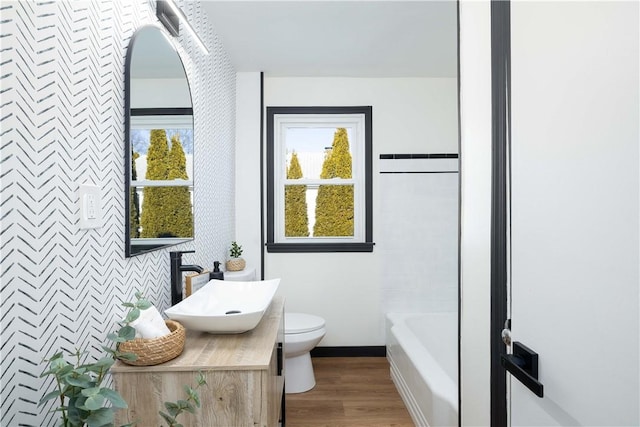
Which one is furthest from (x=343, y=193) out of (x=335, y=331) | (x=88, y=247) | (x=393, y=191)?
(x=88, y=247)

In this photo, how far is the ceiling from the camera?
2.23m

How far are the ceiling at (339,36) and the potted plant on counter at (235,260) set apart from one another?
4.72ft

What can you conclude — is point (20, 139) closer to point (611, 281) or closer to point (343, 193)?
point (611, 281)

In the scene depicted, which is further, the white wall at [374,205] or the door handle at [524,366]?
the white wall at [374,205]

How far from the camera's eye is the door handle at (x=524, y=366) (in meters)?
0.94

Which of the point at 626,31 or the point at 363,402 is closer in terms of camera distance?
the point at 626,31

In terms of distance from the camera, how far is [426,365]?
Result: 2.22 metres

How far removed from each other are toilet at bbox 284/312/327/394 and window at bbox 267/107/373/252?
858mm

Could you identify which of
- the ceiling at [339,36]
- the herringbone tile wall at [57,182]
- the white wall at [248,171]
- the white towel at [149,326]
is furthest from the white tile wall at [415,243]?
the white towel at [149,326]

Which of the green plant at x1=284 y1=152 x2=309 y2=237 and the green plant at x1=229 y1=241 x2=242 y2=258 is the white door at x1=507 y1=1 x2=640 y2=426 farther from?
the green plant at x1=284 y1=152 x2=309 y2=237

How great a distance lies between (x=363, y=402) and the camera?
2.55 meters

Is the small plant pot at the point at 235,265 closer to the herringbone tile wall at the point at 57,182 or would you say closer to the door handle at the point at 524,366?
the herringbone tile wall at the point at 57,182

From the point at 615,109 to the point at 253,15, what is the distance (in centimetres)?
209

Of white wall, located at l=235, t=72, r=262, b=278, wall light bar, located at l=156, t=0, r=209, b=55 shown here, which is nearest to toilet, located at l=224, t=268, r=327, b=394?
white wall, located at l=235, t=72, r=262, b=278
